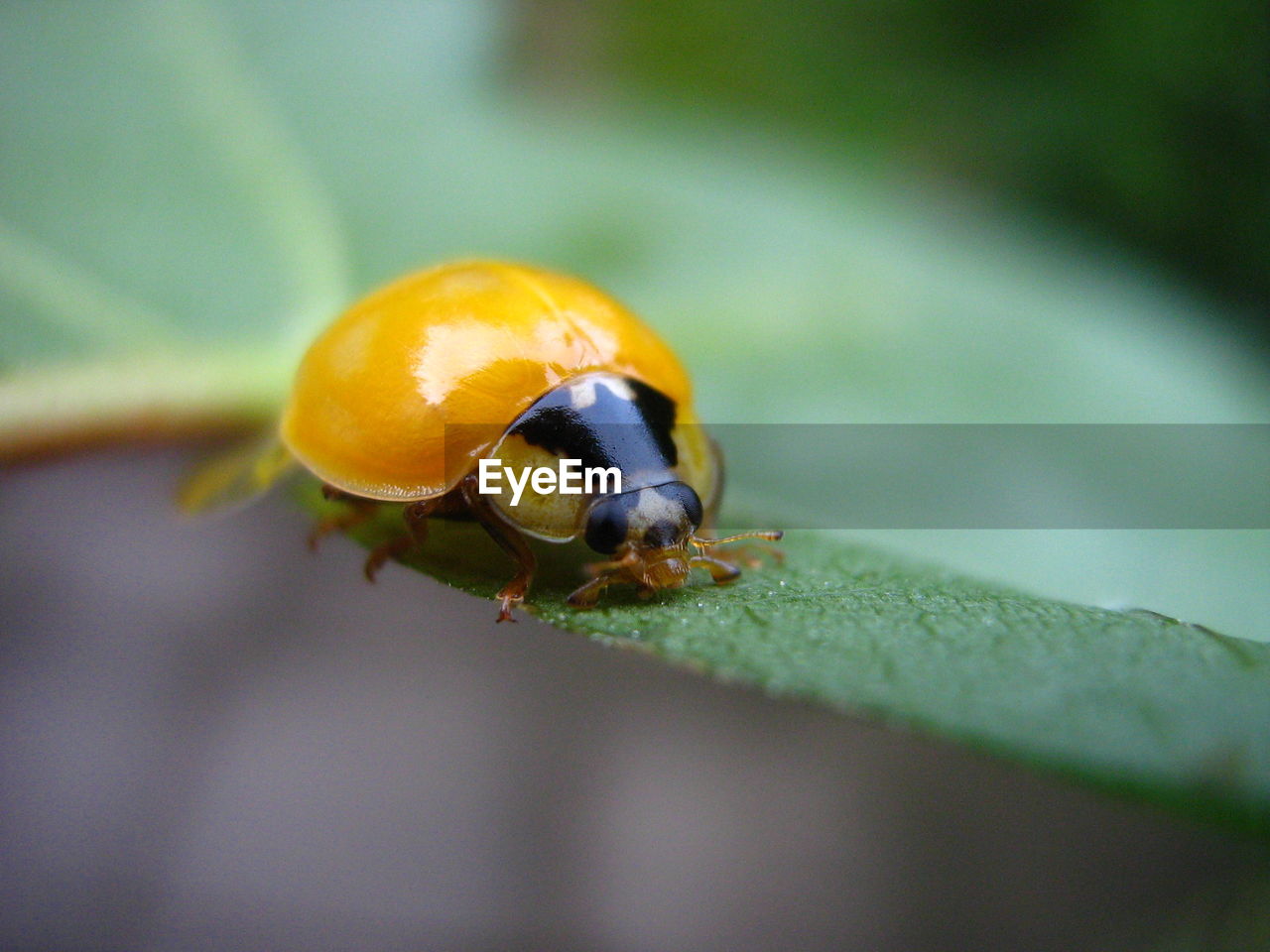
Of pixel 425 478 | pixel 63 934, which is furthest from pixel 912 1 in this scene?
pixel 63 934

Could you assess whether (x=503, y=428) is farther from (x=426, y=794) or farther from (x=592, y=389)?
(x=426, y=794)

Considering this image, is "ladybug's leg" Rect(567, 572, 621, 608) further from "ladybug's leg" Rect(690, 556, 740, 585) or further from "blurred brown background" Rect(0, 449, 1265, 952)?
"blurred brown background" Rect(0, 449, 1265, 952)

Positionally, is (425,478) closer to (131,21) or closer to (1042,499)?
(1042,499)

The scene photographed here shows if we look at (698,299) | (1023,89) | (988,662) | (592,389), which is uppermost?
(1023,89)

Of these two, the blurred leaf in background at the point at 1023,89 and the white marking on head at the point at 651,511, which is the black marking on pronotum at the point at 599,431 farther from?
the blurred leaf in background at the point at 1023,89

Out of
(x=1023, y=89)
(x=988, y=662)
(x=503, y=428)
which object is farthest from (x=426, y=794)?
(x=1023, y=89)

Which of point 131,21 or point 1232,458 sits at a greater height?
point 131,21

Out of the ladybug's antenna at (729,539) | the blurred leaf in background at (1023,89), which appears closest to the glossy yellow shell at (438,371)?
the ladybug's antenna at (729,539)
